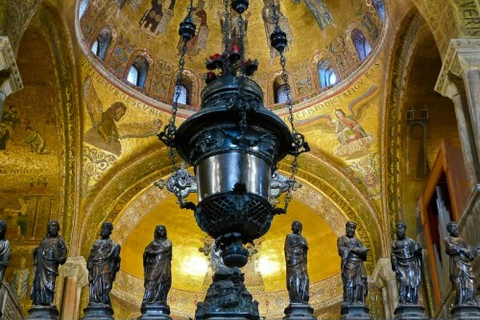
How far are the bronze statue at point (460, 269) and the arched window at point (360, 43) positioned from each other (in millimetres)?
9558

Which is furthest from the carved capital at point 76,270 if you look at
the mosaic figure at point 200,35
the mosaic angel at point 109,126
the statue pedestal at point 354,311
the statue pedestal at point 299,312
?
the statue pedestal at point 354,311

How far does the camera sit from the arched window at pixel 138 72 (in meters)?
15.9

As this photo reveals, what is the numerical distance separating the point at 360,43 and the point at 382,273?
5.52 metres

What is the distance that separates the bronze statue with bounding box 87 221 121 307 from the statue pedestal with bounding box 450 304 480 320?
9.86 feet

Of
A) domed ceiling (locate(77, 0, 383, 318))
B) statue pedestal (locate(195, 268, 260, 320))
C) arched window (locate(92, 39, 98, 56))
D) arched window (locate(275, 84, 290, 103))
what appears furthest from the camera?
arched window (locate(275, 84, 290, 103))

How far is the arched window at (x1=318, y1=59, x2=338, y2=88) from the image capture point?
1599 cm

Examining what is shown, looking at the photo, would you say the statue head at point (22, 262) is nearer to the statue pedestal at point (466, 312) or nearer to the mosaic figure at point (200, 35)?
the mosaic figure at point (200, 35)

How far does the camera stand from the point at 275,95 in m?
16.8

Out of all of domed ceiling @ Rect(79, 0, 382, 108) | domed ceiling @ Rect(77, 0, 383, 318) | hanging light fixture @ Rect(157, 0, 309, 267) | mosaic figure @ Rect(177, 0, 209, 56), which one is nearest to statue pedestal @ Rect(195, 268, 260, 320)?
hanging light fixture @ Rect(157, 0, 309, 267)

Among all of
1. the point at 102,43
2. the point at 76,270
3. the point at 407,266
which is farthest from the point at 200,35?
the point at 407,266

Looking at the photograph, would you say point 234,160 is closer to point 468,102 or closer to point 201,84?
point 468,102

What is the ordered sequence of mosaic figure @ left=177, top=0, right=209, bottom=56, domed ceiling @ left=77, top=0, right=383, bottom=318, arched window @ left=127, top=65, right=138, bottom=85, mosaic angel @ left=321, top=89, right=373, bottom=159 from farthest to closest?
mosaic figure @ left=177, top=0, right=209, bottom=56, arched window @ left=127, top=65, right=138, bottom=85, mosaic angel @ left=321, top=89, right=373, bottom=159, domed ceiling @ left=77, top=0, right=383, bottom=318

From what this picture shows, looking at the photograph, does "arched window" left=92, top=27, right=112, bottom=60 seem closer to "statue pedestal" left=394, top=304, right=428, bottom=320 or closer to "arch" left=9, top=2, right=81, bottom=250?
"arch" left=9, top=2, right=81, bottom=250

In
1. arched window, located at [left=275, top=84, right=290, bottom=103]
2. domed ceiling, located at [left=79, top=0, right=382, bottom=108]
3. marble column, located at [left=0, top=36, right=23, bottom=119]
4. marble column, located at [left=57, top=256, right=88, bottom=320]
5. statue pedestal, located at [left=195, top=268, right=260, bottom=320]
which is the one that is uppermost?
domed ceiling, located at [left=79, top=0, right=382, bottom=108]
